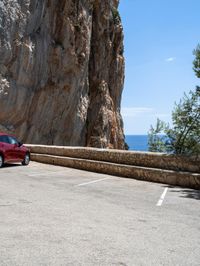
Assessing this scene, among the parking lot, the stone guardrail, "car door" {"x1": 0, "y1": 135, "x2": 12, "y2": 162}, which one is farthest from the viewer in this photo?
"car door" {"x1": 0, "y1": 135, "x2": 12, "y2": 162}

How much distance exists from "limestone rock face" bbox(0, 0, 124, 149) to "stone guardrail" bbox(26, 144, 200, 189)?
13154 mm

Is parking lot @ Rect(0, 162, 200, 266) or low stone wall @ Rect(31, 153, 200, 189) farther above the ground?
low stone wall @ Rect(31, 153, 200, 189)

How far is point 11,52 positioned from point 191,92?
15.4m

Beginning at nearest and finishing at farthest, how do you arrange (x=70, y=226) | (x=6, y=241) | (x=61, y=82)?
1. (x=6, y=241)
2. (x=70, y=226)
3. (x=61, y=82)

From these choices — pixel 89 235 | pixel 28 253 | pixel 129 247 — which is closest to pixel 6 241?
pixel 28 253

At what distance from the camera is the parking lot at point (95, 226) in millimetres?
4426

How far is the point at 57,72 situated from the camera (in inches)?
1426

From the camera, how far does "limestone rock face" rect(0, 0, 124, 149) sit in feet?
97.5

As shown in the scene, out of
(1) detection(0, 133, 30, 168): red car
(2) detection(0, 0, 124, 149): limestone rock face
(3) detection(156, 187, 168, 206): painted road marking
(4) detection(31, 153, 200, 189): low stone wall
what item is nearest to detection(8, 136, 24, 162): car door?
(1) detection(0, 133, 30, 168): red car

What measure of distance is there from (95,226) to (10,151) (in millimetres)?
10926

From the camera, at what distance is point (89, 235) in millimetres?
5410

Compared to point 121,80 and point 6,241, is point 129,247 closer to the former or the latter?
point 6,241

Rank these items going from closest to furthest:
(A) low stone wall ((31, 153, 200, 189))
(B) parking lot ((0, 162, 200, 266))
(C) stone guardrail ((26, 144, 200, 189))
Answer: (B) parking lot ((0, 162, 200, 266)) → (A) low stone wall ((31, 153, 200, 189)) → (C) stone guardrail ((26, 144, 200, 189))

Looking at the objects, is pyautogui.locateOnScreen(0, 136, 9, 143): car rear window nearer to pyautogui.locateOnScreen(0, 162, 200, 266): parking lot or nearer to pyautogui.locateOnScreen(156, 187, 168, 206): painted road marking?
pyautogui.locateOnScreen(0, 162, 200, 266): parking lot
